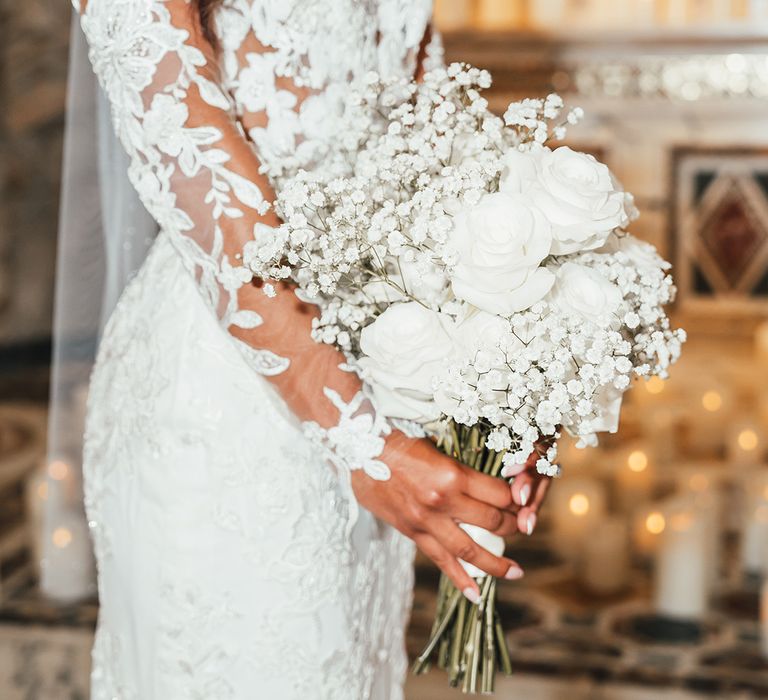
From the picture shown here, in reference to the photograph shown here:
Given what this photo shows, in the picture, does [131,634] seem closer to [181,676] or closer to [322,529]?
[181,676]

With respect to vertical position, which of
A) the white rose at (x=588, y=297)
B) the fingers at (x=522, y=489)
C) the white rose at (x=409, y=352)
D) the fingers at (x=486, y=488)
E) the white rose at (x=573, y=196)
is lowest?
the fingers at (x=486, y=488)

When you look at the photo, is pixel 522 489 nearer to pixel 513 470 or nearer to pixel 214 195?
pixel 513 470

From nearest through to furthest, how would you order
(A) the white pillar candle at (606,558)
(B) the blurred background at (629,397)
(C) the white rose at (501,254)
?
1. (C) the white rose at (501,254)
2. (B) the blurred background at (629,397)
3. (A) the white pillar candle at (606,558)

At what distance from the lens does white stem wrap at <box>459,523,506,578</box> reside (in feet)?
3.67

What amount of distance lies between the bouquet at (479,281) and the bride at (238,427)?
0.05 meters

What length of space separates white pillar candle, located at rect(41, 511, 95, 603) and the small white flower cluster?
5.91 feet

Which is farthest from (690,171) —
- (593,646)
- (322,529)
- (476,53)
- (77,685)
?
(322,529)

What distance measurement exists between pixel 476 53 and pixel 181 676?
4.16m

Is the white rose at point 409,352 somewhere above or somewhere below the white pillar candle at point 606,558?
below

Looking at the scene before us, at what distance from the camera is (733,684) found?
243 centimetres

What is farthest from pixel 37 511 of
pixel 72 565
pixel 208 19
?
pixel 208 19

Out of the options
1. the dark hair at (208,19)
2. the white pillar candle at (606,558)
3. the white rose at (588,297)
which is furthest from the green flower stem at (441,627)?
the white pillar candle at (606,558)

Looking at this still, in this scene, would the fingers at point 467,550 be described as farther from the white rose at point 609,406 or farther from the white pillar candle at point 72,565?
the white pillar candle at point 72,565

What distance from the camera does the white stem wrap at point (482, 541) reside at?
3.67 feet
